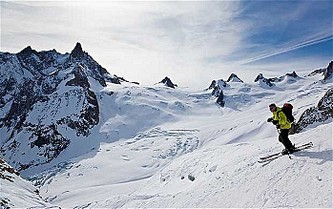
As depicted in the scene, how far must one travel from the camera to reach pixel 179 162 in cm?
2916

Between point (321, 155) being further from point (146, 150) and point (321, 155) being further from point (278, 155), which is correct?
point (146, 150)

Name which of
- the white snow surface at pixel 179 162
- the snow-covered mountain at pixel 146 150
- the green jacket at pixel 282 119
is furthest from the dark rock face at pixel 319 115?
the green jacket at pixel 282 119

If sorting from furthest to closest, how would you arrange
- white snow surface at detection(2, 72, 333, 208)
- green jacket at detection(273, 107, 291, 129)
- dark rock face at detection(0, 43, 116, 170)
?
1. dark rock face at detection(0, 43, 116, 170)
2. green jacket at detection(273, 107, 291, 129)
3. white snow surface at detection(2, 72, 333, 208)

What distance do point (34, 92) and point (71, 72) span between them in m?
21.1

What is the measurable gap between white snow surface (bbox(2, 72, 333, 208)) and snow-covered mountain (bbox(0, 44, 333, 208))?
0.06 m

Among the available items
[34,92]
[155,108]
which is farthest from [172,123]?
[34,92]

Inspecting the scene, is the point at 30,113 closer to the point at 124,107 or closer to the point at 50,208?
the point at 124,107

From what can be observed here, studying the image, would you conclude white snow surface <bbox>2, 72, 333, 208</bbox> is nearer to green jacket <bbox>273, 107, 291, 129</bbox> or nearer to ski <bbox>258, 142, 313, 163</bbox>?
ski <bbox>258, 142, 313, 163</bbox>

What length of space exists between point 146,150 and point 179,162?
91444 millimetres

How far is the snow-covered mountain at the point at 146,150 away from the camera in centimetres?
1396

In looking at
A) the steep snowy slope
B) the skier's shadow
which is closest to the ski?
the skier's shadow

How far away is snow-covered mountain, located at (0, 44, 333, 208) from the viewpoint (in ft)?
45.8

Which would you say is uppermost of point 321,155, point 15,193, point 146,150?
point 146,150

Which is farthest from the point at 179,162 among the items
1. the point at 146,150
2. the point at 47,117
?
the point at 47,117
